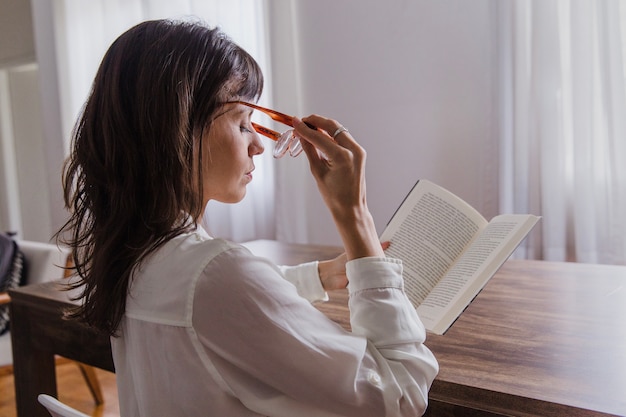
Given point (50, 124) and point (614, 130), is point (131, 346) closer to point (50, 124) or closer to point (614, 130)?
point (614, 130)

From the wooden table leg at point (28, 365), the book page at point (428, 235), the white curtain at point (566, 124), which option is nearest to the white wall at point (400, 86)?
the white curtain at point (566, 124)

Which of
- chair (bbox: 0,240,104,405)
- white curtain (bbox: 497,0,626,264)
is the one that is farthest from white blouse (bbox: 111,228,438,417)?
white curtain (bbox: 497,0,626,264)

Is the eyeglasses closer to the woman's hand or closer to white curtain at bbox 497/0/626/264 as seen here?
the woman's hand

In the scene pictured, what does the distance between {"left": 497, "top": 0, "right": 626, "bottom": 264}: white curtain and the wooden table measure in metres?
1.10

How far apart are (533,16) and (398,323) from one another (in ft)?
6.86

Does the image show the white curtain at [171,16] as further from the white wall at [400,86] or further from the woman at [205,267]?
the woman at [205,267]

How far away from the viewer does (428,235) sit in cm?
109

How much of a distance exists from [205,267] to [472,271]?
0.46 meters

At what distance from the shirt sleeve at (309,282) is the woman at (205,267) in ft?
1.17

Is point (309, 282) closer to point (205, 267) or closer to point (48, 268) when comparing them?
point (205, 267)

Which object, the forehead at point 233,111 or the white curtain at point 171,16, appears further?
the white curtain at point 171,16

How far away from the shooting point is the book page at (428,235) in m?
1.06

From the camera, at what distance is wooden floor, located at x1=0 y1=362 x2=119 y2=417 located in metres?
2.44

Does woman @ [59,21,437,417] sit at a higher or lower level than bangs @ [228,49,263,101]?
lower
